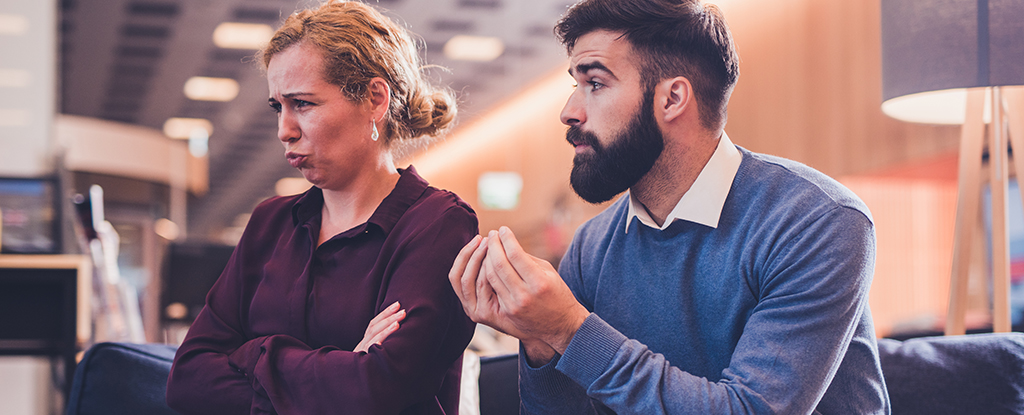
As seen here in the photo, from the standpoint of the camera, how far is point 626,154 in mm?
1292

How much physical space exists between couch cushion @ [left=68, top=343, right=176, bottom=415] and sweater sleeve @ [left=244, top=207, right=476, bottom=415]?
36 cm

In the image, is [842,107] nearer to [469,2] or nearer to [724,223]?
[469,2]

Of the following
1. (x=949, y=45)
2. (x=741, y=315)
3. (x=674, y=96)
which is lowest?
(x=741, y=315)

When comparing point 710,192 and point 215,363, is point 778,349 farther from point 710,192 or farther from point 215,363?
point 215,363

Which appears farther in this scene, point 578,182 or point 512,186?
point 512,186

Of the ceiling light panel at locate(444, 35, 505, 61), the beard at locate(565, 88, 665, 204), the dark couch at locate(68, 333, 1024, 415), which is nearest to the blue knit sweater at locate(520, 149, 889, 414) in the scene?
the beard at locate(565, 88, 665, 204)

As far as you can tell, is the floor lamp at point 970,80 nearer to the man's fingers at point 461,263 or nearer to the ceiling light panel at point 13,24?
the man's fingers at point 461,263

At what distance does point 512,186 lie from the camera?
34.4ft

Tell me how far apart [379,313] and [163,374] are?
55cm

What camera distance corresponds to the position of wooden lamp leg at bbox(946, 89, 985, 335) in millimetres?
2148

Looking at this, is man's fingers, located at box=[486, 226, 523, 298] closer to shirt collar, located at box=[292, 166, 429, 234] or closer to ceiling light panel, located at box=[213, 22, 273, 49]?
shirt collar, located at box=[292, 166, 429, 234]

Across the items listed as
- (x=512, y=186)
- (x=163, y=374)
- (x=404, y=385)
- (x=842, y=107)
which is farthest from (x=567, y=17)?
(x=512, y=186)

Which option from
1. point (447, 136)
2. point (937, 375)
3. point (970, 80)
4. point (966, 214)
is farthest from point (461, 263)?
point (966, 214)

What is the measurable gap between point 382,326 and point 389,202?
279 mm
